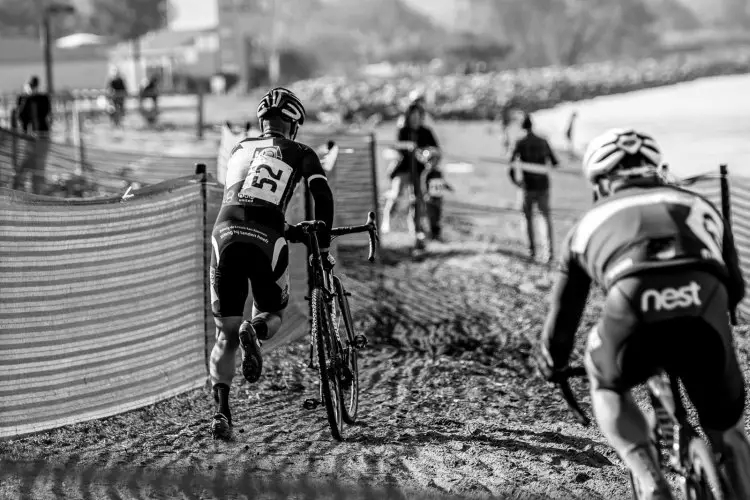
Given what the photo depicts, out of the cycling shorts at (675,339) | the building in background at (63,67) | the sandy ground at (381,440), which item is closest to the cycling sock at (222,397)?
the sandy ground at (381,440)

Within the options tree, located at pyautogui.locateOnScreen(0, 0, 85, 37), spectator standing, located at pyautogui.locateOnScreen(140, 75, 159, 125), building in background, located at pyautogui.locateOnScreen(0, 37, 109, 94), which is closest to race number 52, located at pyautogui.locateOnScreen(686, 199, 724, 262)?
spectator standing, located at pyautogui.locateOnScreen(140, 75, 159, 125)

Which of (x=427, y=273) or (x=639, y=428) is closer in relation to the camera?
(x=639, y=428)

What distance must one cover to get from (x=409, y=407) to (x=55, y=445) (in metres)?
2.36

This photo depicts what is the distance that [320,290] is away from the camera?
6.64 m

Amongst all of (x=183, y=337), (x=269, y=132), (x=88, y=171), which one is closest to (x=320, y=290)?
(x=269, y=132)

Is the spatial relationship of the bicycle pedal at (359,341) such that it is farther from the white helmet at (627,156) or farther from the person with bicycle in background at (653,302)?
the white helmet at (627,156)

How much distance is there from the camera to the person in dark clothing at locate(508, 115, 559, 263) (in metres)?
14.1

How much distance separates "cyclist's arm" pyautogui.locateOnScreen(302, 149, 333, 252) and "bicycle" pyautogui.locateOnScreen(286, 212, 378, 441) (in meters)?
0.06

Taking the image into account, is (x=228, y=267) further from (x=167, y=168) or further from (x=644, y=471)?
(x=167, y=168)

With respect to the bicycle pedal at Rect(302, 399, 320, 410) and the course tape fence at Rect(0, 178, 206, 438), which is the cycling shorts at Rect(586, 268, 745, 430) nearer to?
the bicycle pedal at Rect(302, 399, 320, 410)

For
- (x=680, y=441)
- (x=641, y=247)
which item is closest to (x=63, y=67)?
(x=680, y=441)

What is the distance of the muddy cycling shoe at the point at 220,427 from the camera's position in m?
6.70

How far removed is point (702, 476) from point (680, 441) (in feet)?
0.70

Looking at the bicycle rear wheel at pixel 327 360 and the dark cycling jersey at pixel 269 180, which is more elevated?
the dark cycling jersey at pixel 269 180
